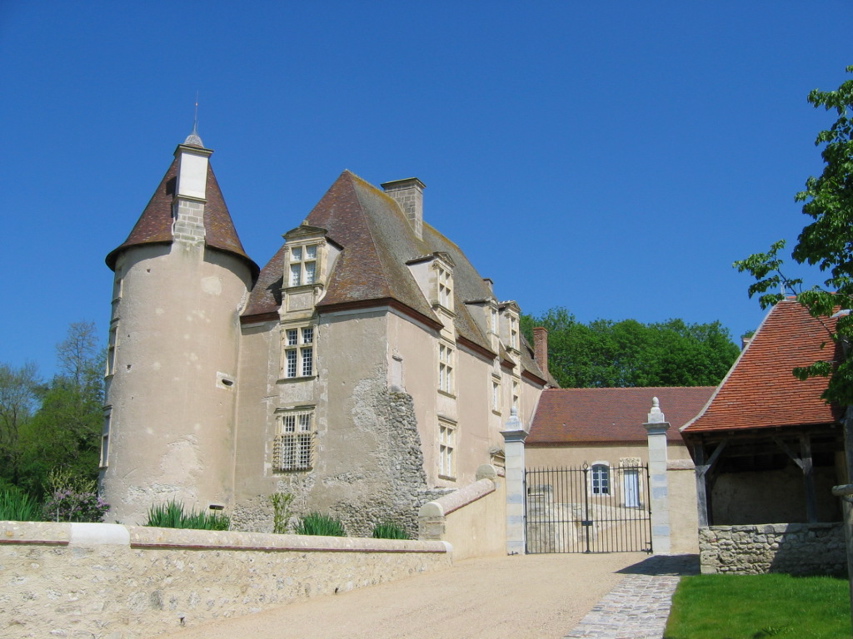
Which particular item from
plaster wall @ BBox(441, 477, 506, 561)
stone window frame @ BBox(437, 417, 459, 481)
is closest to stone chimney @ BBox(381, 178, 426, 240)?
stone window frame @ BBox(437, 417, 459, 481)

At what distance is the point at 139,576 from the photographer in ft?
36.3

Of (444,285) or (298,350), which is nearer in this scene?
(298,350)

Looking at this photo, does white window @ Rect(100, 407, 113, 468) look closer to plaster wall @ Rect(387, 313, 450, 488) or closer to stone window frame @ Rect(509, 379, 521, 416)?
plaster wall @ Rect(387, 313, 450, 488)

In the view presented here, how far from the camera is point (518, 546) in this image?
23703 mm

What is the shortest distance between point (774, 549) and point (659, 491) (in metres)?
5.66

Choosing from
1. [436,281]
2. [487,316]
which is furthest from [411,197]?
[436,281]

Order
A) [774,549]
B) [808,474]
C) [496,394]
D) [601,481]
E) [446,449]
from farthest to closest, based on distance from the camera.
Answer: [601,481]
[496,394]
[446,449]
[808,474]
[774,549]

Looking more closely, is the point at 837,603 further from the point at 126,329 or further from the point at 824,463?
the point at 126,329

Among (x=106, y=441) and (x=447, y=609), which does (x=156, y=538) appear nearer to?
(x=447, y=609)

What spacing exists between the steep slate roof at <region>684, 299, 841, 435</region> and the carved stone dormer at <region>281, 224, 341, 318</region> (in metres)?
12.3

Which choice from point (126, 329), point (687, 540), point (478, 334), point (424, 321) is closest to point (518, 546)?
point (687, 540)

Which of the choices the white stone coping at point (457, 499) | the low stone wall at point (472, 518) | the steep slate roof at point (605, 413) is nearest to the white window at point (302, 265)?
the low stone wall at point (472, 518)

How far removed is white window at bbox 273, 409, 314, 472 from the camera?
2570 centimetres

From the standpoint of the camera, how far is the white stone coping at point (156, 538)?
394 inches
